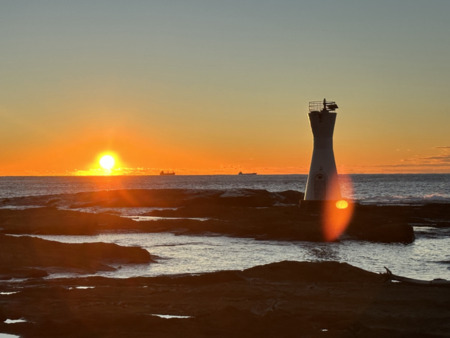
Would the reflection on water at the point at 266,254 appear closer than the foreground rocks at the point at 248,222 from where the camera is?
Yes

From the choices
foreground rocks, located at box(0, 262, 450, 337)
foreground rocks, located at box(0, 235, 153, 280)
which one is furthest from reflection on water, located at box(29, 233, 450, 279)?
foreground rocks, located at box(0, 262, 450, 337)

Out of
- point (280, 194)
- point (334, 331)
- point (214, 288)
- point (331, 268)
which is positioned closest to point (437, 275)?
point (331, 268)

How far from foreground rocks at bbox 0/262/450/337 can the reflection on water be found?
16.1 ft

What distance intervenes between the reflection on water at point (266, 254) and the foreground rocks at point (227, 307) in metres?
4.89

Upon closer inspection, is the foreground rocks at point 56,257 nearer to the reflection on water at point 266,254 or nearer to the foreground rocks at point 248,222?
the reflection on water at point 266,254

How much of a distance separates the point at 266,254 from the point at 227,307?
1416 cm

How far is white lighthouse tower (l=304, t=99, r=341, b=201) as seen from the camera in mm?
37344

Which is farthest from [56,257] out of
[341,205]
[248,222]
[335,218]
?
[341,205]

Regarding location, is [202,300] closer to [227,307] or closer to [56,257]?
[227,307]

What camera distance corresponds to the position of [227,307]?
13.4 m

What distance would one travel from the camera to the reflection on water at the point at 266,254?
22766mm

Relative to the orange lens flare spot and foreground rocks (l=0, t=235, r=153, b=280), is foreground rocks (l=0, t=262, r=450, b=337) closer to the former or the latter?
foreground rocks (l=0, t=235, r=153, b=280)

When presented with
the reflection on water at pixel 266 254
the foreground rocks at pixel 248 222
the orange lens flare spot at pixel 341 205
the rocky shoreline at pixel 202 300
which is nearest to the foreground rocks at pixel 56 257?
the rocky shoreline at pixel 202 300

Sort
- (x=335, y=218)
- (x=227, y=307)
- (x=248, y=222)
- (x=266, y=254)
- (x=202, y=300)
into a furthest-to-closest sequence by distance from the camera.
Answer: (x=248, y=222) < (x=335, y=218) < (x=266, y=254) < (x=202, y=300) < (x=227, y=307)
